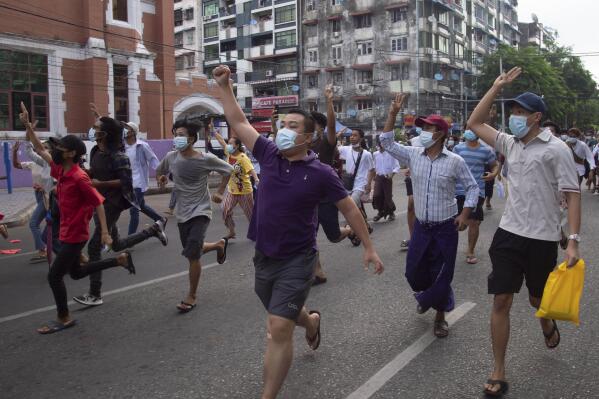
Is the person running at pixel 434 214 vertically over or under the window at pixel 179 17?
under

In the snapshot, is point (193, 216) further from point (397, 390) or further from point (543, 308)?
point (543, 308)

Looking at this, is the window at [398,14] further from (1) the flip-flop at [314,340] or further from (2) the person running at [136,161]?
(1) the flip-flop at [314,340]

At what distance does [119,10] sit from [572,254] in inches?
1139

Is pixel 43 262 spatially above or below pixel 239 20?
below

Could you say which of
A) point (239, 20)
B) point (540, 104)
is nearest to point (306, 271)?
point (540, 104)

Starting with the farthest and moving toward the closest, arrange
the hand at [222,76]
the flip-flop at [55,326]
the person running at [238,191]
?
the person running at [238,191] → the flip-flop at [55,326] → the hand at [222,76]

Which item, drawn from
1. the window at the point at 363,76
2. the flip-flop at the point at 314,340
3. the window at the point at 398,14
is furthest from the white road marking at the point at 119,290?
the window at the point at 398,14

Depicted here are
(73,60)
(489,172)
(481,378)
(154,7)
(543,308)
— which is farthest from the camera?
(154,7)

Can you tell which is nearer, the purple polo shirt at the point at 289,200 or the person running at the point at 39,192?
the purple polo shirt at the point at 289,200

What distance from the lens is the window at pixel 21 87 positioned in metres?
24.0

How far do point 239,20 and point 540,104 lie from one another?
201ft

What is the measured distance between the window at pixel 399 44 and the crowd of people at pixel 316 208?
1773 inches

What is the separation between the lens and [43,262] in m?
7.88

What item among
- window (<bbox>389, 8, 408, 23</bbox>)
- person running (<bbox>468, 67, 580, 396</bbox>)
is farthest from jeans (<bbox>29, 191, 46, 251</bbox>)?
window (<bbox>389, 8, 408, 23</bbox>)
